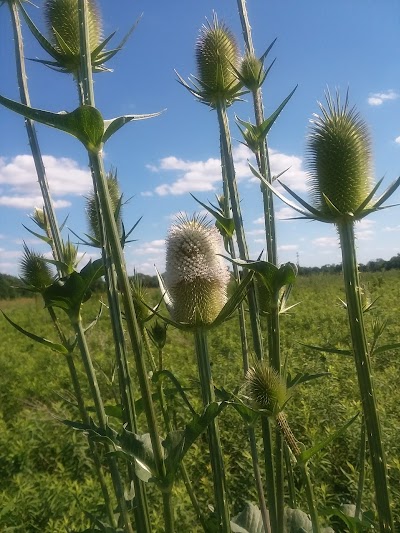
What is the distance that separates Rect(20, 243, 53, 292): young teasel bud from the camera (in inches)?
90.0

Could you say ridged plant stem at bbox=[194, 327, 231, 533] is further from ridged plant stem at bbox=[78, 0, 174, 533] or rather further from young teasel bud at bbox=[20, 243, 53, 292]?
young teasel bud at bbox=[20, 243, 53, 292]

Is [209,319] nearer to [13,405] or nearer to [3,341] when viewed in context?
[13,405]

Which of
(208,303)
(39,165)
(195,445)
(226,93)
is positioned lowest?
(195,445)

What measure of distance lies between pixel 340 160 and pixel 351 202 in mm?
173

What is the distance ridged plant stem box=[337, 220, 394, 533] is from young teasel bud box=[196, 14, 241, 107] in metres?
0.97

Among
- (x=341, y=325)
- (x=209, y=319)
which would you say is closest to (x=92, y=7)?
(x=209, y=319)

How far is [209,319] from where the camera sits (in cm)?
162

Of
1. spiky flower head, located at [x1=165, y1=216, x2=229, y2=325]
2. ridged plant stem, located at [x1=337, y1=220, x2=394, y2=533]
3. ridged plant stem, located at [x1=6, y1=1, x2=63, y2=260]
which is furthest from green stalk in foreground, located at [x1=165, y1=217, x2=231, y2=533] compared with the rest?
ridged plant stem, located at [x1=6, y1=1, x2=63, y2=260]


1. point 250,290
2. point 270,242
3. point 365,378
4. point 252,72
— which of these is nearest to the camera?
point 365,378

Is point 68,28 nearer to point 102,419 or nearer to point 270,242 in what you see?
point 270,242

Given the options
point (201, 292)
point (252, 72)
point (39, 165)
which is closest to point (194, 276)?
point (201, 292)

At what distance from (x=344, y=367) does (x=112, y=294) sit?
4985mm

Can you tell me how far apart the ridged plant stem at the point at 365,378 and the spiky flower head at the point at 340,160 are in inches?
3.8

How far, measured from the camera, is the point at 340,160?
1.65m
